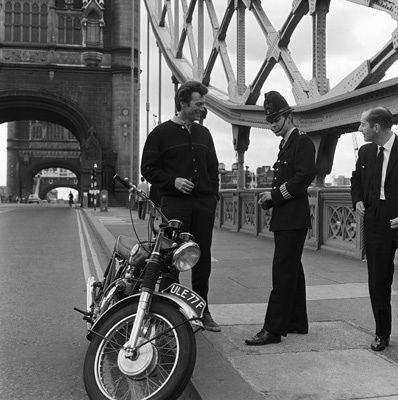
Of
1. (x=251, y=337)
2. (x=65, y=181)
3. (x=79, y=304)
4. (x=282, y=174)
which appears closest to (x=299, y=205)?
(x=282, y=174)

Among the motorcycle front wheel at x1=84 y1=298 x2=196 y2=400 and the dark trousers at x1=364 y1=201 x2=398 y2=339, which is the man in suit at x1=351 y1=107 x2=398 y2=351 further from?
the motorcycle front wheel at x1=84 y1=298 x2=196 y2=400

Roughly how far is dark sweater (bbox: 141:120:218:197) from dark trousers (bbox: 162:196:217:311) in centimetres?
6

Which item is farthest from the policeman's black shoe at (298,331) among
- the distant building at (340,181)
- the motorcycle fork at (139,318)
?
the distant building at (340,181)

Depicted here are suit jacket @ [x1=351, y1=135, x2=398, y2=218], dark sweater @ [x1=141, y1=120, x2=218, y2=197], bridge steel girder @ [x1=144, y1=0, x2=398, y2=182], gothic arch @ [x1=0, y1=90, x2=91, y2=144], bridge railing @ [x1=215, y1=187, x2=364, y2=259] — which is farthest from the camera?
gothic arch @ [x1=0, y1=90, x2=91, y2=144]

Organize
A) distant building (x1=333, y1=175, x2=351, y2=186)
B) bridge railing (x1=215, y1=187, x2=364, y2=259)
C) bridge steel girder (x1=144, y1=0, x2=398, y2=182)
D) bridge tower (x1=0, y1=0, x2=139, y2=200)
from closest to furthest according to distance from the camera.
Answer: bridge railing (x1=215, y1=187, x2=364, y2=259) < bridge steel girder (x1=144, y1=0, x2=398, y2=182) < distant building (x1=333, y1=175, x2=351, y2=186) < bridge tower (x1=0, y1=0, x2=139, y2=200)

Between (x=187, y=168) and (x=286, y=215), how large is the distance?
0.82 metres

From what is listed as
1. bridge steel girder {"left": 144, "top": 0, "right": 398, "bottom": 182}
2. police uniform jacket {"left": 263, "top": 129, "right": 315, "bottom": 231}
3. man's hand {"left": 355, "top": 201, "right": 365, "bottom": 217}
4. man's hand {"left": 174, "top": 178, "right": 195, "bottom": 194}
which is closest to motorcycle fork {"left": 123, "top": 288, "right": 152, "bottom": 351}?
man's hand {"left": 174, "top": 178, "right": 195, "bottom": 194}

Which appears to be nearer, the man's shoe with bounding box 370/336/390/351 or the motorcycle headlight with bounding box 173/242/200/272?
the motorcycle headlight with bounding box 173/242/200/272

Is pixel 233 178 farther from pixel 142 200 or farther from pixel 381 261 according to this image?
pixel 142 200

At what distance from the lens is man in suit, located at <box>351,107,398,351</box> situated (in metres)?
3.87

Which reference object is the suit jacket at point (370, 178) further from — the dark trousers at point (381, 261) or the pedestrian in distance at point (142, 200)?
the pedestrian in distance at point (142, 200)

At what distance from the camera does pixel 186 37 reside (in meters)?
26.7

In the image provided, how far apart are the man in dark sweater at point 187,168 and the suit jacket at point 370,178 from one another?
3.61 feet

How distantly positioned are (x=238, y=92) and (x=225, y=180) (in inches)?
120
